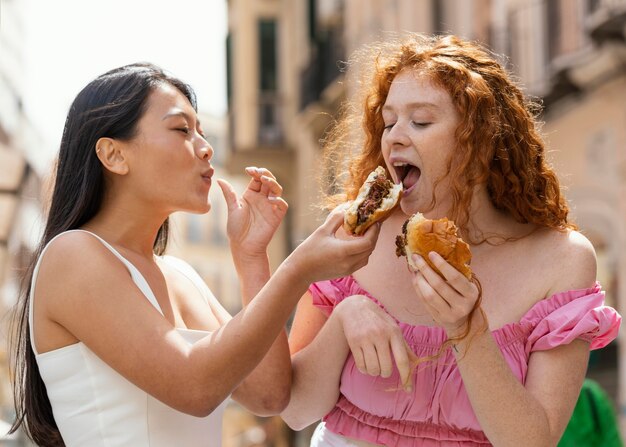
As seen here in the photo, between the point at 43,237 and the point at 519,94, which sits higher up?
the point at 519,94

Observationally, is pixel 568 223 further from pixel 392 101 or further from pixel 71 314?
pixel 71 314

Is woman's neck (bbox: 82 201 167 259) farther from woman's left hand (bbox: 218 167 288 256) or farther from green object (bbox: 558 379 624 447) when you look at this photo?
green object (bbox: 558 379 624 447)

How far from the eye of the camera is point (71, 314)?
9.60ft

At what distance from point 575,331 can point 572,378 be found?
0.12 metres

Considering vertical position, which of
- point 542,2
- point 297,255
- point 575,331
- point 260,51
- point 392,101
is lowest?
point 260,51

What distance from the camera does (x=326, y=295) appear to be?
11.1 ft

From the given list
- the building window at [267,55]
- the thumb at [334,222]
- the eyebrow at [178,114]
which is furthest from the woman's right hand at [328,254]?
the building window at [267,55]

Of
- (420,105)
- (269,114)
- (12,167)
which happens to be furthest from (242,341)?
(269,114)

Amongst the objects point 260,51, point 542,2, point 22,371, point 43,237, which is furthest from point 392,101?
point 260,51

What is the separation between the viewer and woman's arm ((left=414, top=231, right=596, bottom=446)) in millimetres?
2750

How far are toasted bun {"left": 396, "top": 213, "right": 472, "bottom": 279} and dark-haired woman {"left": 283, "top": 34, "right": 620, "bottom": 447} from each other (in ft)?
0.16

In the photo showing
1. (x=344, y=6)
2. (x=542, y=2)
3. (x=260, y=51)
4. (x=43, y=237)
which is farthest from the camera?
(x=260, y=51)

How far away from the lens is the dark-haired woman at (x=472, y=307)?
290cm

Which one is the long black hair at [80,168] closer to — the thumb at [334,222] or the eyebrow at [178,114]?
the eyebrow at [178,114]
